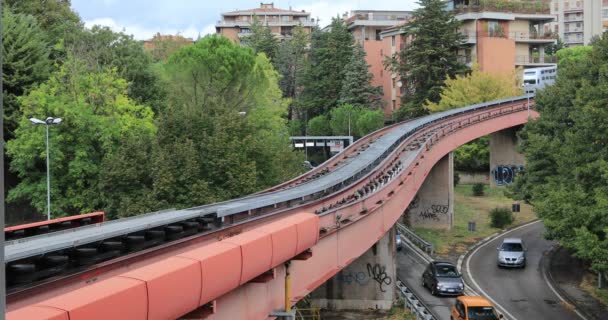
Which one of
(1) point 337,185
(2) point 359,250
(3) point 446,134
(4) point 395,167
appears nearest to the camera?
Result: (2) point 359,250

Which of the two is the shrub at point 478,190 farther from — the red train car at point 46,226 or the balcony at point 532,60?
the red train car at point 46,226

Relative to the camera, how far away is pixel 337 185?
3078cm

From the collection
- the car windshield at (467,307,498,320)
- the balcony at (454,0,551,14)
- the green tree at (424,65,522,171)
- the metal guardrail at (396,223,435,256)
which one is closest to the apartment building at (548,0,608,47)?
the balcony at (454,0,551,14)

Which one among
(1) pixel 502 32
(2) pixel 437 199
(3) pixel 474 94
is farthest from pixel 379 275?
(1) pixel 502 32

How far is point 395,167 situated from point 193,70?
23233 millimetres

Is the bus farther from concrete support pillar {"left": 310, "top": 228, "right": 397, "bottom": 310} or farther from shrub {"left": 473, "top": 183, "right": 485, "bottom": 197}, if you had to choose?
concrete support pillar {"left": 310, "top": 228, "right": 397, "bottom": 310}

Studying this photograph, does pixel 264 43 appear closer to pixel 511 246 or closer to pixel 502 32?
pixel 502 32

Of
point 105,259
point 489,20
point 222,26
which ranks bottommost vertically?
point 105,259

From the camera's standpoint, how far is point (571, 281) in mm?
39094

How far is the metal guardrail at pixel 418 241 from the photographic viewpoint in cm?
4647

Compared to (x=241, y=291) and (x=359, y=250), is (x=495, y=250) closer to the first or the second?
(x=359, y=250)

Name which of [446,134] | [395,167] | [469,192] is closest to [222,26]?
[469,192]

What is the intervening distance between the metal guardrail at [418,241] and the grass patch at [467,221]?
0.49 m

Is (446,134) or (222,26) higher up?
(222,26)
